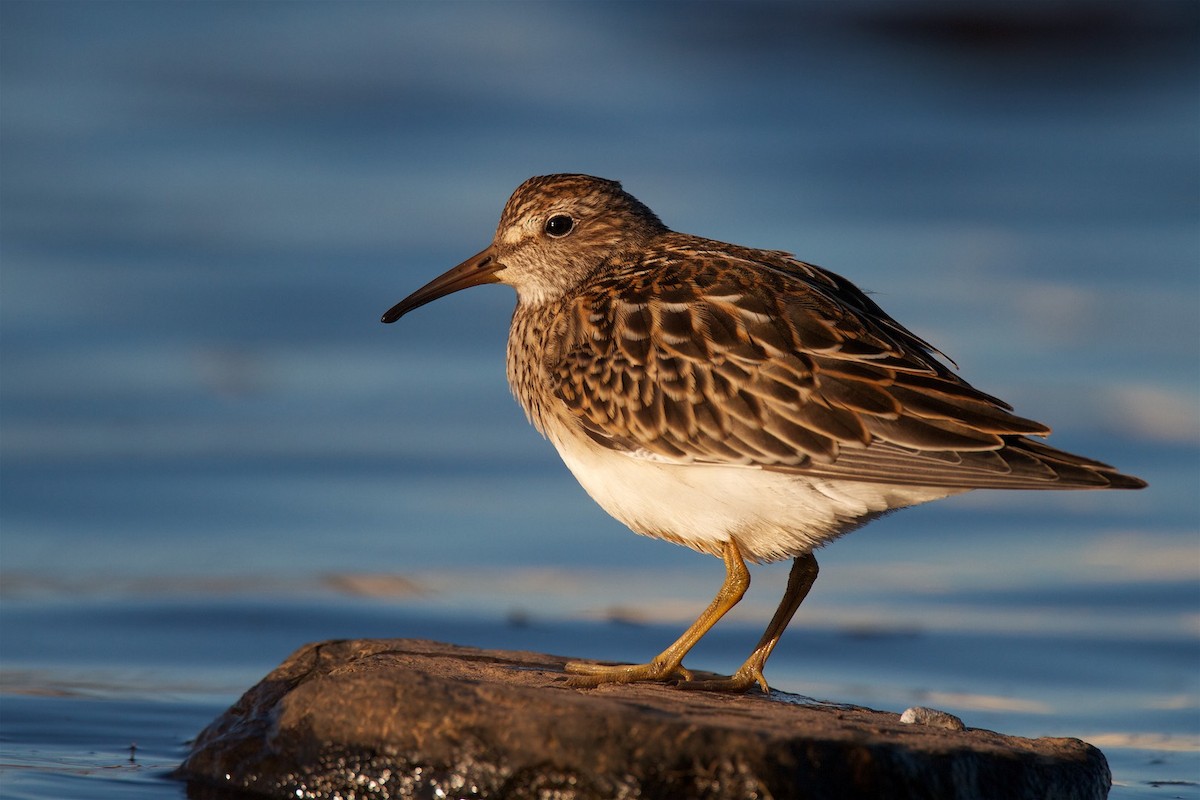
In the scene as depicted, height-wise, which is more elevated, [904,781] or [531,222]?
[531,222]

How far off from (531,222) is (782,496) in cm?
219

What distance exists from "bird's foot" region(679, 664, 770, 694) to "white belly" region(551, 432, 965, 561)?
1.72 ft

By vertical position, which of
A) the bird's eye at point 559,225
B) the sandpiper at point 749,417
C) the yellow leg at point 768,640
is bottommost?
the yellow leg at point 768,640

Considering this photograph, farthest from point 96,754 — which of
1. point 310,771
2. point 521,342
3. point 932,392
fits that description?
point 932,392

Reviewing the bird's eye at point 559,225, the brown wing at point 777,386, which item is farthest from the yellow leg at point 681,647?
the bird's eye at point 559,225

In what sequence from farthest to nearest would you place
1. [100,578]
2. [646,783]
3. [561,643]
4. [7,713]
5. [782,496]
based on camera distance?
[100,578] → [561,643] → [7,713] → [782,496] → [646,783]

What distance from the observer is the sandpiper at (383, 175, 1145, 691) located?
7.49 metres

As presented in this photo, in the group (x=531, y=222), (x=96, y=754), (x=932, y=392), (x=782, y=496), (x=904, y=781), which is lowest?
(x=96, y=754)

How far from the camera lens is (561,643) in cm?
1070

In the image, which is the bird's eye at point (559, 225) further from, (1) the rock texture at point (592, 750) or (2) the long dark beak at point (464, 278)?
(1) the rock texture at point (592, 750)

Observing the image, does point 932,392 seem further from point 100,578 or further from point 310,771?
point 100,578

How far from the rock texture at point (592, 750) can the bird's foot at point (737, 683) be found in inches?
22.4

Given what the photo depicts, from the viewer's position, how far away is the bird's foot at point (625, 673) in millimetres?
7965

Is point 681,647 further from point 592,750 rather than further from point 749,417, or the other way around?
point 592,750
